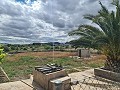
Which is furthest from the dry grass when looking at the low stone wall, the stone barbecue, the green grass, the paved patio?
the stone barbecue

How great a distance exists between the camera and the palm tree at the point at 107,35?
9.80 metres

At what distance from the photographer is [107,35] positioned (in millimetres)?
9977

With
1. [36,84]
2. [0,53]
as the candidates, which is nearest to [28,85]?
[36,84]

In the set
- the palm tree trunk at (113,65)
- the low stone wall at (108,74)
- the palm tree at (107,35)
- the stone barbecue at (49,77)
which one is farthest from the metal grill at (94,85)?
the palm tree at (107,35)

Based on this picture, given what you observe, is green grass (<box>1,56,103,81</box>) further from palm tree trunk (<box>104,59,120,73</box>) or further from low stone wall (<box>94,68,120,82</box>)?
palm tree trunk (<box>104,59,120,73</box>)

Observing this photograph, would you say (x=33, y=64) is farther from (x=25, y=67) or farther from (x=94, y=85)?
(x=94, y=85)

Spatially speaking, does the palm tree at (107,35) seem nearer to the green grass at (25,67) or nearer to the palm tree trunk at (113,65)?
the palm tree trunk at (113,65)

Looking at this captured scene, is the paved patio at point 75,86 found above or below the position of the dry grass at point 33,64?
below

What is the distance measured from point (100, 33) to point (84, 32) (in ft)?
3.42

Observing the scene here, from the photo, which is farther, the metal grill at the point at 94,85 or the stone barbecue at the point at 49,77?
the metal grill at the point at 94,85

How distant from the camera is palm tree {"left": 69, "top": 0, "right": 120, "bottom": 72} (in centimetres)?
980

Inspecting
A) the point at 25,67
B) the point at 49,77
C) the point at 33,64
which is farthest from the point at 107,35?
the point at 33,64

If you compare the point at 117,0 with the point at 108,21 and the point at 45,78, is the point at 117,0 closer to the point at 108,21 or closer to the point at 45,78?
the point at 108,21

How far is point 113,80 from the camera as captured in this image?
9352mm
